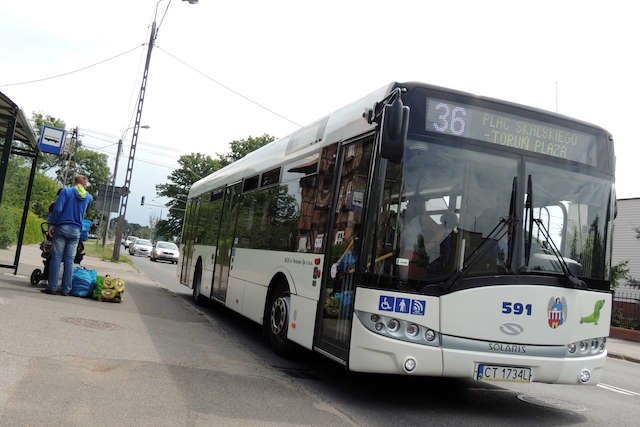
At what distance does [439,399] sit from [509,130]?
2883 millimetres

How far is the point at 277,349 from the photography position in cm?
800

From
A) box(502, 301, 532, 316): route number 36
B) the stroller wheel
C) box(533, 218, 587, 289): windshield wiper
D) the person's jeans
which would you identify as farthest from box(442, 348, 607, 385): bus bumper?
the stroller wheel

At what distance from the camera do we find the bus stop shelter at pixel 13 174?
1066 cm

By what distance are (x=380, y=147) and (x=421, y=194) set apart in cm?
58

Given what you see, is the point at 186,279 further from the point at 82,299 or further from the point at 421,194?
the point at 421,194

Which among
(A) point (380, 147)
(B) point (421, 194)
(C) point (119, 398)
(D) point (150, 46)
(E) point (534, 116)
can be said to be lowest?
(C) point (119, 398)

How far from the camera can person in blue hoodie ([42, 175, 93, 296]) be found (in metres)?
10.4

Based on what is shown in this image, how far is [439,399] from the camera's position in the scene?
662 cm

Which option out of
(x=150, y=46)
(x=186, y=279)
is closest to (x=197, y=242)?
(x=186, y=279)

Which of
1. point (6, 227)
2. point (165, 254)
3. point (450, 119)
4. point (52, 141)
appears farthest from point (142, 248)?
point (450, 119)

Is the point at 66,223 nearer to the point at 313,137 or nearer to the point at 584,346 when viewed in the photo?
the point at 313,137

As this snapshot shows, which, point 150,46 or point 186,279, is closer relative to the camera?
point 186,279

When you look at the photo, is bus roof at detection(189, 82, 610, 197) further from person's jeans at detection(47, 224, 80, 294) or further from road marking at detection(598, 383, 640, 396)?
road marking at detection(598, 383, 640, 396)

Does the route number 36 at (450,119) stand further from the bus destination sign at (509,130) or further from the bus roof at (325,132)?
the bus roof at (325,132)
